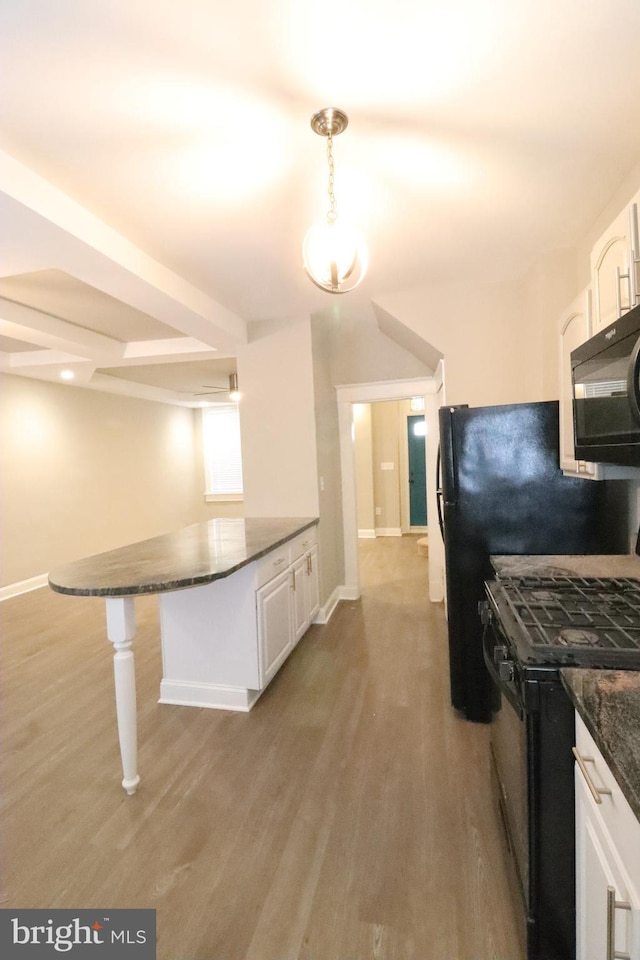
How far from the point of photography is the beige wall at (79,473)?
4754mm

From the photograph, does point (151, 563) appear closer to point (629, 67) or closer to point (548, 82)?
point (548, 82)

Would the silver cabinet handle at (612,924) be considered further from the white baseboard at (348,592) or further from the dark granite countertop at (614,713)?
the white baseboard at (348,592)

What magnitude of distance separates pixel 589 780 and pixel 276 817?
1.29 meters

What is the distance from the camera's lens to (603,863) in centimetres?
89

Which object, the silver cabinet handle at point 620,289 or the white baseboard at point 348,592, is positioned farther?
the white baseboard at point 348,592

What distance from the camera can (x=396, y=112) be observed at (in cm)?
156

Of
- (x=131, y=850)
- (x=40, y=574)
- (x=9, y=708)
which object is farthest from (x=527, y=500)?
(x=40, y=574)

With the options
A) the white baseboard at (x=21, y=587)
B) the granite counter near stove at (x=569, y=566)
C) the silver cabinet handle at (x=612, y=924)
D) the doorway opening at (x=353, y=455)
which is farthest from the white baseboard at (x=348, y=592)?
the silver cabinet handle at (x=612, y=924)

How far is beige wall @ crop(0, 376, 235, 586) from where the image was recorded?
15.6 feet

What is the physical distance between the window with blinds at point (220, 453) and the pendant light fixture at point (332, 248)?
6.38 meters

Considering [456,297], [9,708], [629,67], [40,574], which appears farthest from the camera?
[40,574]

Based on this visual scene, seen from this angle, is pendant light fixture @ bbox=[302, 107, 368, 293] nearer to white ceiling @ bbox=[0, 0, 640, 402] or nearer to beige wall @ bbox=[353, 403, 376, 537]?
white ceiling @ bbox=[0, 0, 640, 402]

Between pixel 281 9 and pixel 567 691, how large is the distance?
1859 millimetres

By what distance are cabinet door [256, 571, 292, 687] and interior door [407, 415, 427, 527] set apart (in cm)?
480
